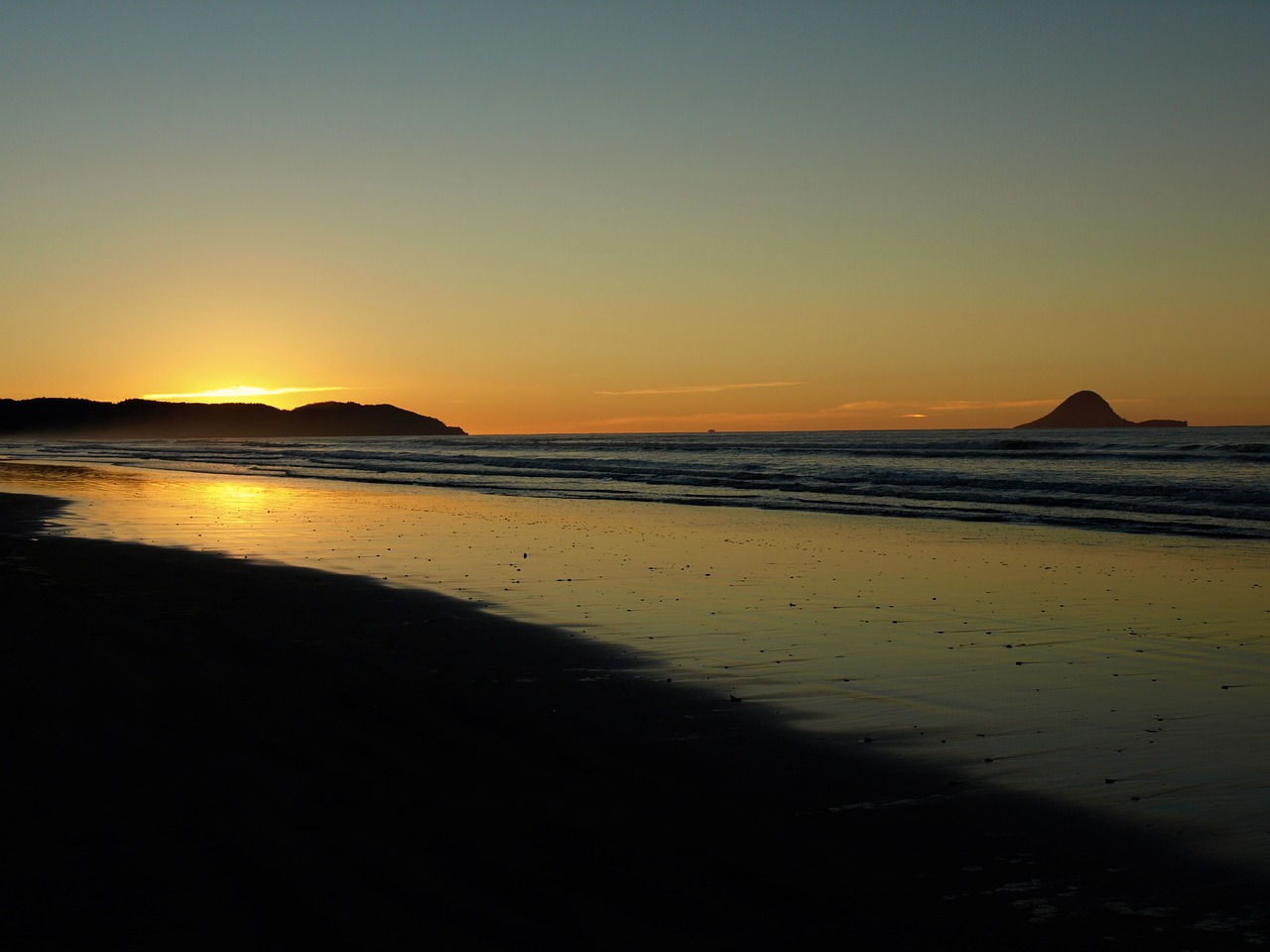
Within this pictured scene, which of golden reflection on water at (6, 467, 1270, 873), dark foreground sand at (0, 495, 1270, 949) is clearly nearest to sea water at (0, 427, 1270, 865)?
golden reflection on water at (6, 467, 1270, 873)

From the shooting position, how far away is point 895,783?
20.0 ft

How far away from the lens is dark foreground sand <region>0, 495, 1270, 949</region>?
414 centimetres

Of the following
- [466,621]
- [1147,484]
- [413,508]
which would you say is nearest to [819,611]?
[466,621]

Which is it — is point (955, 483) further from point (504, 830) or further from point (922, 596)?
point (504, 830)

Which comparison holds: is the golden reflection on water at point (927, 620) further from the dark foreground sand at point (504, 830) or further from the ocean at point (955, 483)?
the ocean at point (955, 483)

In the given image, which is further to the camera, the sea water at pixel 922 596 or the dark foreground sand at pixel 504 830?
the sea water at pixel 922 596

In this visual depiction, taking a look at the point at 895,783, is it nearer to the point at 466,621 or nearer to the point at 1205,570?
the point at 466,621

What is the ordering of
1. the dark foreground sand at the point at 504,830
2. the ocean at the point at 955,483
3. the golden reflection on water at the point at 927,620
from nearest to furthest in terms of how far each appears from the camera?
the dark foreground sand at the point at 504,830
the golden reflection on water at the point at 927,620
the ocean at the point at 955,483

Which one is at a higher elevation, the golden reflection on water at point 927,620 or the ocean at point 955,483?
the ocean at point 955,483

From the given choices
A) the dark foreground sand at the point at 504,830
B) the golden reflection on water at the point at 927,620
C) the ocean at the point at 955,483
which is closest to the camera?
the dark foreground sand at the point at 504,830

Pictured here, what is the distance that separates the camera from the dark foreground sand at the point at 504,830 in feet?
13.6

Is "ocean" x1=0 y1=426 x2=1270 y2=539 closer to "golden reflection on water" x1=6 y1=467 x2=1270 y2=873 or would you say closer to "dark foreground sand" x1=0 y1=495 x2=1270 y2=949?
"golden reflection on water" x1=6 y1=467 x2=1270 y2=873

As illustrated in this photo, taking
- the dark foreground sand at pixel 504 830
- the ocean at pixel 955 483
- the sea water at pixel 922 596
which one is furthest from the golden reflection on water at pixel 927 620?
the ocean at pixel 955 483

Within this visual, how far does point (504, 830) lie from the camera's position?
5094mm
